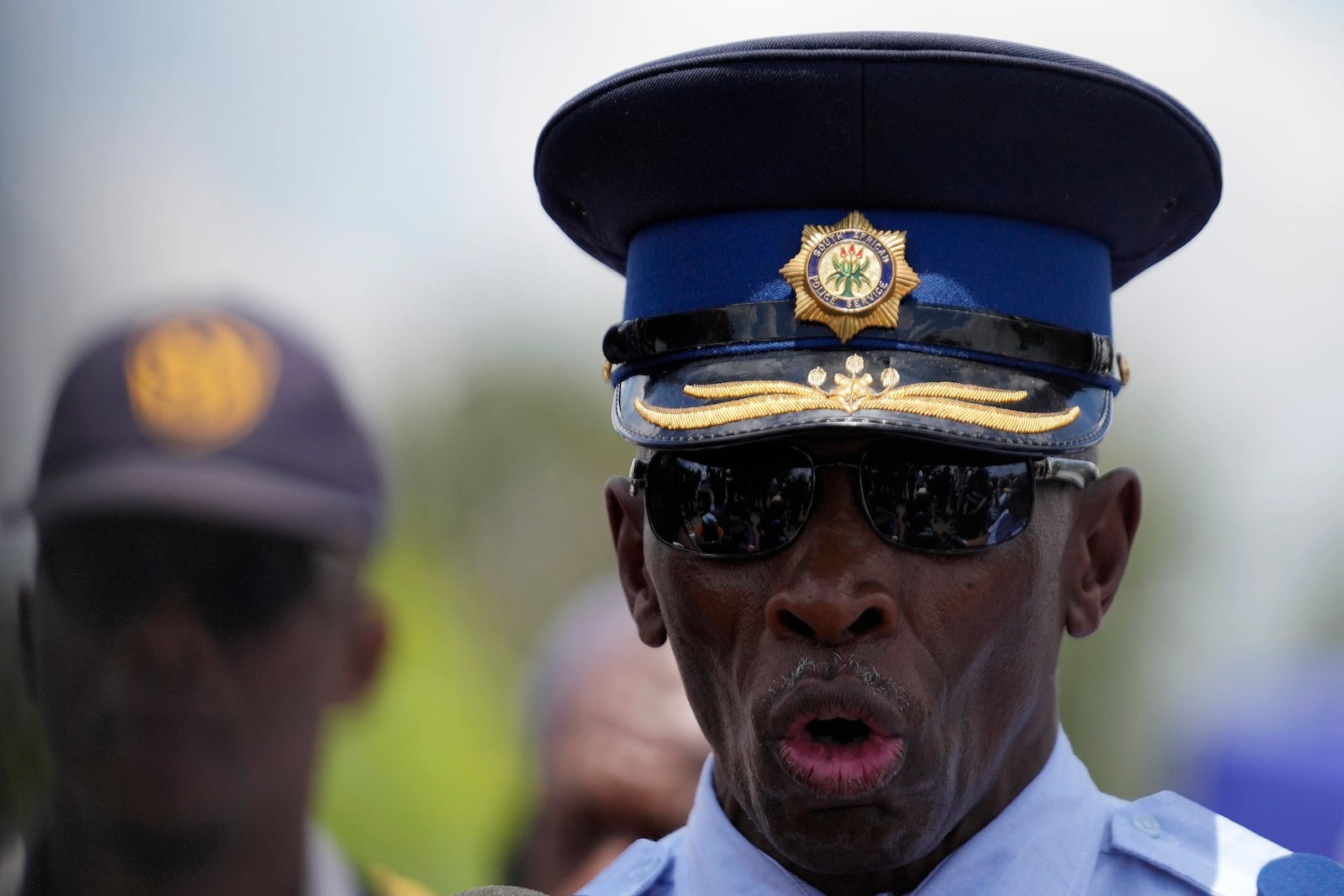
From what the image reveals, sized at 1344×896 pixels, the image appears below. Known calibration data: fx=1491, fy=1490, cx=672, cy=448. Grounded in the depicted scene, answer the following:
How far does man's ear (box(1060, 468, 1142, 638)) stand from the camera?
2520 millimetres

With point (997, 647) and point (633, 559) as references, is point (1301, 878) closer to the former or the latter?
point (997, 647)

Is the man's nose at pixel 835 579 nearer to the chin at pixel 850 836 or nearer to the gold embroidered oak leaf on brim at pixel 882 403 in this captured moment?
the gold embroidered oak leaf on brim at pixel 882 403

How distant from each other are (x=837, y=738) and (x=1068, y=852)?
58cm

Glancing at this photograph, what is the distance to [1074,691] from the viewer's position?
5.46 metres

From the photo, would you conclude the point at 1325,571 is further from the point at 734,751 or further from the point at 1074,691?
the point at 734,751

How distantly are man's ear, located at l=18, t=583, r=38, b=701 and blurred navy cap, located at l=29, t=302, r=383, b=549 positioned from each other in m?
0.22

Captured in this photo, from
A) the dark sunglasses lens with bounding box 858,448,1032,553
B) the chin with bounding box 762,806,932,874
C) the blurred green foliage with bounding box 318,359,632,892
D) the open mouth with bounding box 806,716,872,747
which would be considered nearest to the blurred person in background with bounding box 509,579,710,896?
the blurred green foliage with bounding box 318,359,632,892

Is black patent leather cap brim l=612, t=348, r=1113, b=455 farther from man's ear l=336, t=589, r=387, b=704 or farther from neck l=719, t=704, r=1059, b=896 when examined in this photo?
man's ear l=336, t=589, r=387, b=704

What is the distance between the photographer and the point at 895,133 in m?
2.32

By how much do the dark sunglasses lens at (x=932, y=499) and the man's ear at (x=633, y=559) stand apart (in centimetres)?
54

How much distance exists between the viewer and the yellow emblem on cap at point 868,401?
2197mm

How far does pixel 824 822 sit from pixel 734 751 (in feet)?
0.66

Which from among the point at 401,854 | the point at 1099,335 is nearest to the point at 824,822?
the point at 1099,335

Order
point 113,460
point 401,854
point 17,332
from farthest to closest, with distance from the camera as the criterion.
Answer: point 401,854 < point 17,332 < point 113,460
